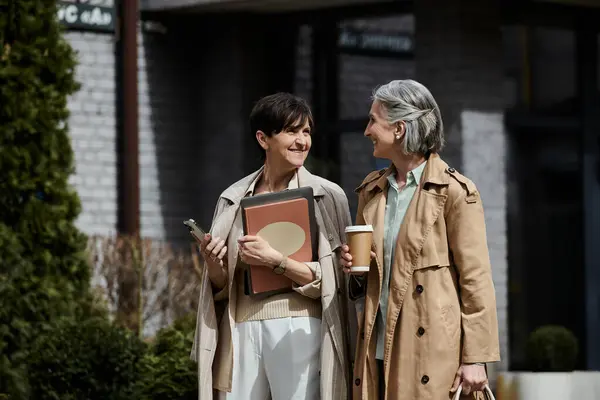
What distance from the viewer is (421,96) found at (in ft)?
16.0

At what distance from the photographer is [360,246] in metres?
4.70

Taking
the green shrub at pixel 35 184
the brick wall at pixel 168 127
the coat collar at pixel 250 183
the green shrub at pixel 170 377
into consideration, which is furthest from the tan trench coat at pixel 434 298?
the brick wall at pixel 168 127

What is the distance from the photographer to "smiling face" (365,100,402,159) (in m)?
4.90

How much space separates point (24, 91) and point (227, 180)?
13.5 feet

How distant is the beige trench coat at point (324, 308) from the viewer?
5.09m

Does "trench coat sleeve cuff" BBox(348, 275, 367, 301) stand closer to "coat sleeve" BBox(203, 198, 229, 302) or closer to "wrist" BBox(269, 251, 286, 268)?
"wrist" BBox(269, 251, 286, 268)

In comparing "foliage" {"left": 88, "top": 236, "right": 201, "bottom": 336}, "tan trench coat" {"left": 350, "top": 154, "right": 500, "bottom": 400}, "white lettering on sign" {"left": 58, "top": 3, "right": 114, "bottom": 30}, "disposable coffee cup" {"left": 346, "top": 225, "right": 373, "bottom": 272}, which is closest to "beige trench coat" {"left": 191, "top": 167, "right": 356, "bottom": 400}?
"tan trench coat" {"left": 350, "top": 154, "right": 500, "bottom": 400}

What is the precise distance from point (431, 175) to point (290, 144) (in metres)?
0.64

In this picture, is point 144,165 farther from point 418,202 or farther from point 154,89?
point 418,202

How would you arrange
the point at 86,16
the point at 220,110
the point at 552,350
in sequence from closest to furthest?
1. the point at 552,350
2. the point at 86,16
3. the point at 220,110

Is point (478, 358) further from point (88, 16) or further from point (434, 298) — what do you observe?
point (88, 16)

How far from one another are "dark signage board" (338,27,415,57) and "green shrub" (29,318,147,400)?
16.5ft

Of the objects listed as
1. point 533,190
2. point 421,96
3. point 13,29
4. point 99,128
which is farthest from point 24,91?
point 533,190

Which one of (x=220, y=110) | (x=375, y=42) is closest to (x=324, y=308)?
(x=375, y=42)
